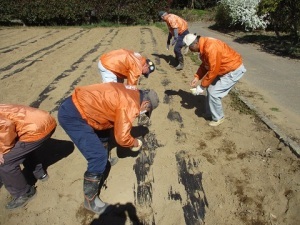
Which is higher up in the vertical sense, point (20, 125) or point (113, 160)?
point (20, 125)

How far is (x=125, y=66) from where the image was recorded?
4.23m

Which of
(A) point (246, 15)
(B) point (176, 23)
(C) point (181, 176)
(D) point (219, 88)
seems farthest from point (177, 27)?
(A) point (246, 15)

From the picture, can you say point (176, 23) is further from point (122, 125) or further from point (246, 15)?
point (246, 15)

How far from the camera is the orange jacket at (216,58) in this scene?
418cm

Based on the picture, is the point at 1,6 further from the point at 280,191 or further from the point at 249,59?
the point at 280,191

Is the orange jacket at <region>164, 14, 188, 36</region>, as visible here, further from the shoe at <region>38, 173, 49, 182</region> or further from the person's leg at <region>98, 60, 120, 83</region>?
the shoe at <region>38, 173, 49, 182</region>

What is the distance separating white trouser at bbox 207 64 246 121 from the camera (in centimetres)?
455

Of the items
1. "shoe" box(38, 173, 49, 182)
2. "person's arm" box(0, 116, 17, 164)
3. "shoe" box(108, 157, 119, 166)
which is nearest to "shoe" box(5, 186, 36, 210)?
"shoe" box(38, 173, 49, 182)

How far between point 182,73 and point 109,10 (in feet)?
41.0

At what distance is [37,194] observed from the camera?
338 cm

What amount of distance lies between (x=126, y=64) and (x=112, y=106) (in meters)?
1.62

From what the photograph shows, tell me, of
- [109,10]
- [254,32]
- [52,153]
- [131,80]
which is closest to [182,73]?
[131,80]

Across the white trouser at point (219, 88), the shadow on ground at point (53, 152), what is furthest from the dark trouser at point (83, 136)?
the white trouser at point (219, 88)

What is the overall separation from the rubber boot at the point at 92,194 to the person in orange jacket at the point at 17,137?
65 cm
